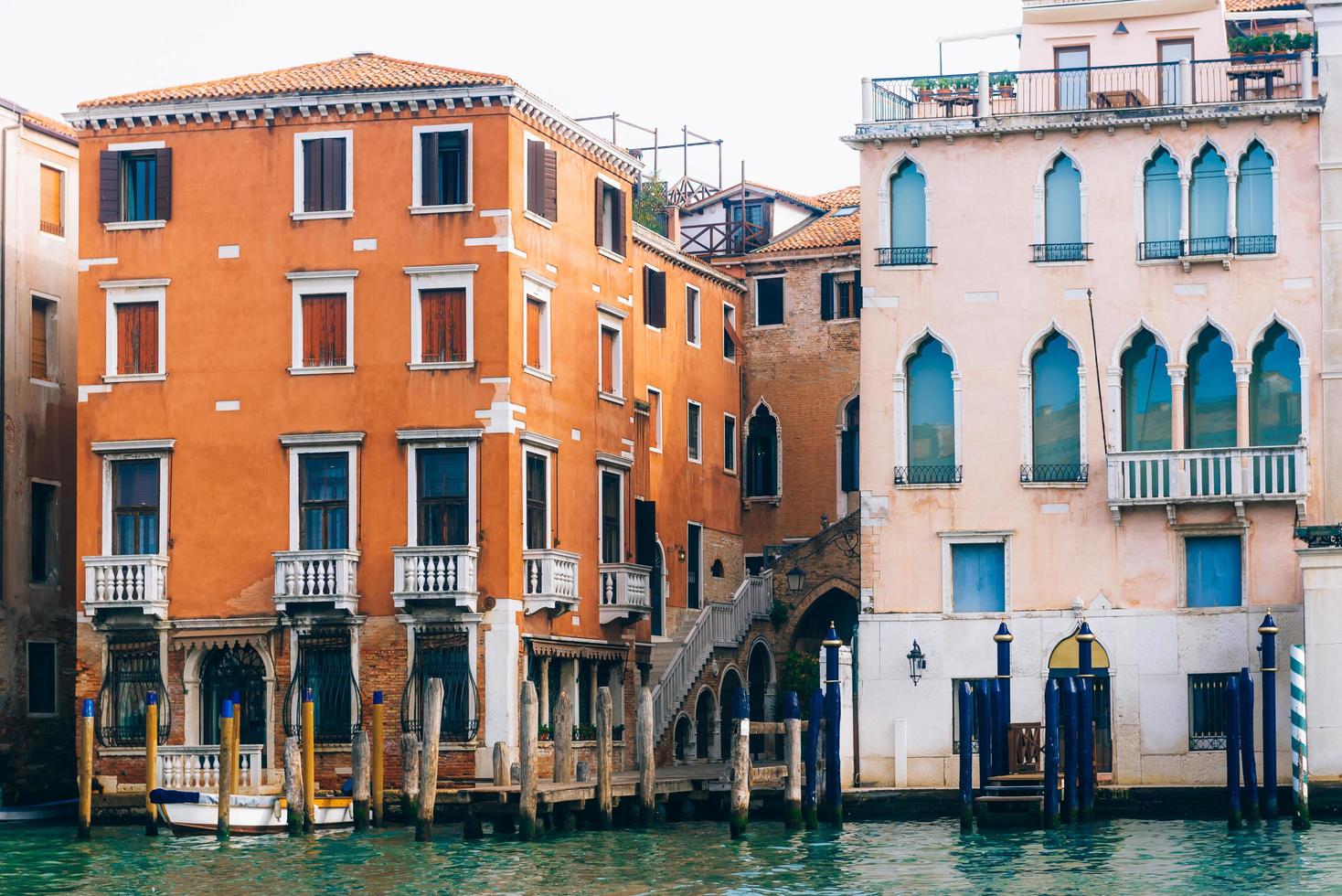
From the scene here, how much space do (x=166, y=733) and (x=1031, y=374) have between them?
13.6 m

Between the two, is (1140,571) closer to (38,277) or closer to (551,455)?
(551,455)

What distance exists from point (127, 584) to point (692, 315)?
46.2 ft

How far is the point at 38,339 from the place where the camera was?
1598 inches

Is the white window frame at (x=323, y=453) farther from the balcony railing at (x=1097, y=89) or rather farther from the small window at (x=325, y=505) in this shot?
the balcony railing at (x=1097, y=89)

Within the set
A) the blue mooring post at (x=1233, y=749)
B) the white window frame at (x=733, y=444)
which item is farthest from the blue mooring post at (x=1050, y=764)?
the white window frame at (x=733, y=444)

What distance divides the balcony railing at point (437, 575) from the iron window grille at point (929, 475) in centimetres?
621

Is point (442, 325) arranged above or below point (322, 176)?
below

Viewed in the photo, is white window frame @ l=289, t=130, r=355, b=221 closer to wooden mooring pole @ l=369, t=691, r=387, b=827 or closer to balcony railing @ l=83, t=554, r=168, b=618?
balcony railing @ l=83, t=554, r=168, b=618

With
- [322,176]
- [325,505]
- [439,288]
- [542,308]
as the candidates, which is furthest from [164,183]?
[542,308]

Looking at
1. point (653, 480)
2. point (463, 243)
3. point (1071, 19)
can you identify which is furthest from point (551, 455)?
point (1071, 19)

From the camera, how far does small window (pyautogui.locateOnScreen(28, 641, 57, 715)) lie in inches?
1567

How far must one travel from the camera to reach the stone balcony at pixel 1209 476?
34688mm

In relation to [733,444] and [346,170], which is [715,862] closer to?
[346,170]

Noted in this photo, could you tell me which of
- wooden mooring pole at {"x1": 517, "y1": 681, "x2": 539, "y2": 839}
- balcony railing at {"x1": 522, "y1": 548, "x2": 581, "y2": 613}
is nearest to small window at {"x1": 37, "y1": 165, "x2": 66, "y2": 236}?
balcony railing at {"x1": 522, "y1": 548, "x2": 581, "y2": 613}
